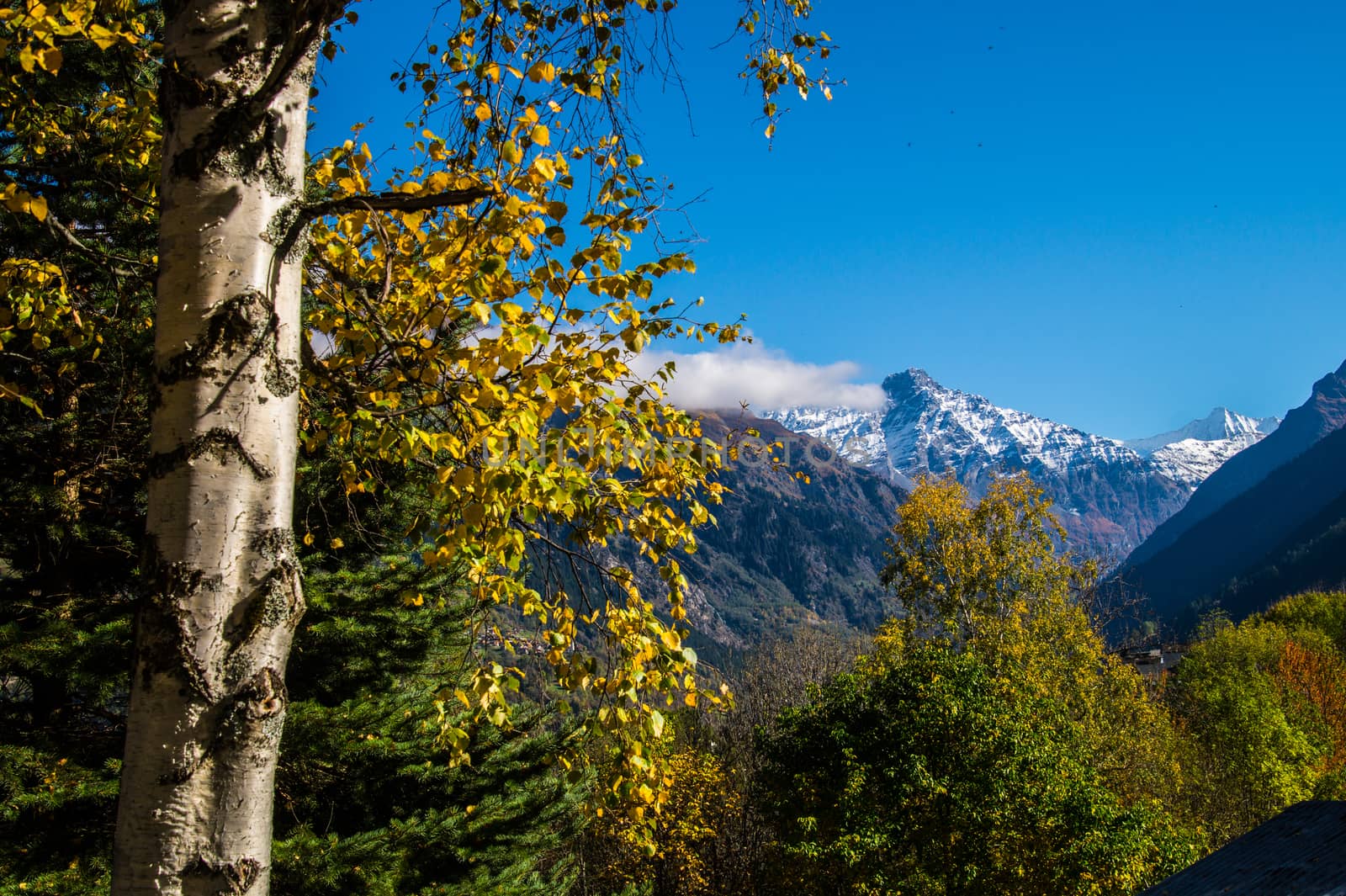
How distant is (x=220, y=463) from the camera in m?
1.86

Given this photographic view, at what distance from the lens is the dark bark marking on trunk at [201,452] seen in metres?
1.85

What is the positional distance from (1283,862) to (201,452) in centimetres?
401

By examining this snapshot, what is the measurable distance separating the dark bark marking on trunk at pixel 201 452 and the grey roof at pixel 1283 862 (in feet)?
12.3

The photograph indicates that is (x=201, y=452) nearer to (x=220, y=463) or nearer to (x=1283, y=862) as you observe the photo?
(x=220, y=463)

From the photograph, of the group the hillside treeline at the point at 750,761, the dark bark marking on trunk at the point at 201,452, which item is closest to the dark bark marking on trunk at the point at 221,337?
the dark bark marking on trunk at the point at 201,452

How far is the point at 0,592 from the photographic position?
6.75 m

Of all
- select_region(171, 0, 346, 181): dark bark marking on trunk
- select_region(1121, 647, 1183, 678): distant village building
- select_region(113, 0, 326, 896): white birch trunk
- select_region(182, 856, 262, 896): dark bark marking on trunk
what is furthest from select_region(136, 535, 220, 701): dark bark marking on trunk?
select_region(1121, 647, 1183, 678): distant village building

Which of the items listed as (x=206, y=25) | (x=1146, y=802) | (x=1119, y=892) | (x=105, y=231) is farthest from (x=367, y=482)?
(x=1146, y=802)

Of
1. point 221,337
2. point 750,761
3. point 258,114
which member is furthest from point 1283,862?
point 750,761

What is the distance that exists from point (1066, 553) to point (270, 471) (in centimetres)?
2991

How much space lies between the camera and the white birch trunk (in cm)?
175

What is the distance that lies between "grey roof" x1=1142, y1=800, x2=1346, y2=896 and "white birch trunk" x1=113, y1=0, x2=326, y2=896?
344 centimetres

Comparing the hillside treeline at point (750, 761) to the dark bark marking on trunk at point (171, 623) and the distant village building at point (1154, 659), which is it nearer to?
the dark bark marking on trunk at point (171, 623)

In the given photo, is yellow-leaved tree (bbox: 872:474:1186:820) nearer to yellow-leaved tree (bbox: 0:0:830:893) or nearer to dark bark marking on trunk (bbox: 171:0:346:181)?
yellow-leaved tree (bbox: 0:0:830:893)
